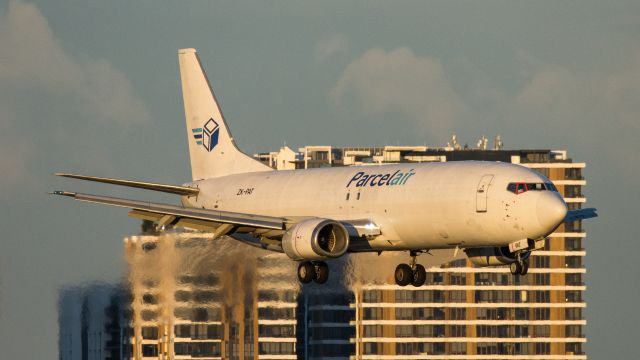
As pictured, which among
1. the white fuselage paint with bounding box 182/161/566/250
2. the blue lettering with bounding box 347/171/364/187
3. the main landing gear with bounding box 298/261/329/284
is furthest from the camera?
the blue lettering with bounding box 347/171/364/187

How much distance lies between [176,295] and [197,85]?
11244 millimetres

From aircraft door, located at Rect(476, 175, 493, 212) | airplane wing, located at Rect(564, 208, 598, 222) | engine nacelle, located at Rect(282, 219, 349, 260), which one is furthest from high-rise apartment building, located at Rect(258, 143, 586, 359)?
aircraft door, located at Rect(476, 175, 493, 212)

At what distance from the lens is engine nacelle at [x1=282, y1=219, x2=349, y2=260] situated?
250ft

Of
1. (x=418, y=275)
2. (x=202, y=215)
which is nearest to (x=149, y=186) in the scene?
(x=202, y=215)

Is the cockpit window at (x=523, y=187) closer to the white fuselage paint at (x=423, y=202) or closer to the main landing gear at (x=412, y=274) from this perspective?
the white fuselage paint at (x=423, y=202)

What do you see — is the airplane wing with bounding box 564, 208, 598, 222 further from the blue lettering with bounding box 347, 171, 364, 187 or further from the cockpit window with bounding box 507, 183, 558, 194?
the blue lettering with bounding box 347, 171, 364, 187

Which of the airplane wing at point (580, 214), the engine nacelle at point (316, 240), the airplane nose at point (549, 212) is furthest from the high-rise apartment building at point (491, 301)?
the airplane nose at point (549, 212)

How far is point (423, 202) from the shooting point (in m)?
74.9

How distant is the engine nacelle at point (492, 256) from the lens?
7900cm

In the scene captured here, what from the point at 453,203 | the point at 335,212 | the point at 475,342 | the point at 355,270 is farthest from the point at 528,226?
the point at 475,342

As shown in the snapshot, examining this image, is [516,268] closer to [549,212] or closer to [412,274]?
[549,212]

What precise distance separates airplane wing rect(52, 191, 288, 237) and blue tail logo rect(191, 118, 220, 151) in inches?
348

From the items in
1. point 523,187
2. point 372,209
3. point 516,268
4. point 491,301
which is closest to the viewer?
point 523,187

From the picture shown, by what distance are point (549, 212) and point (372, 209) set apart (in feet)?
29.4
